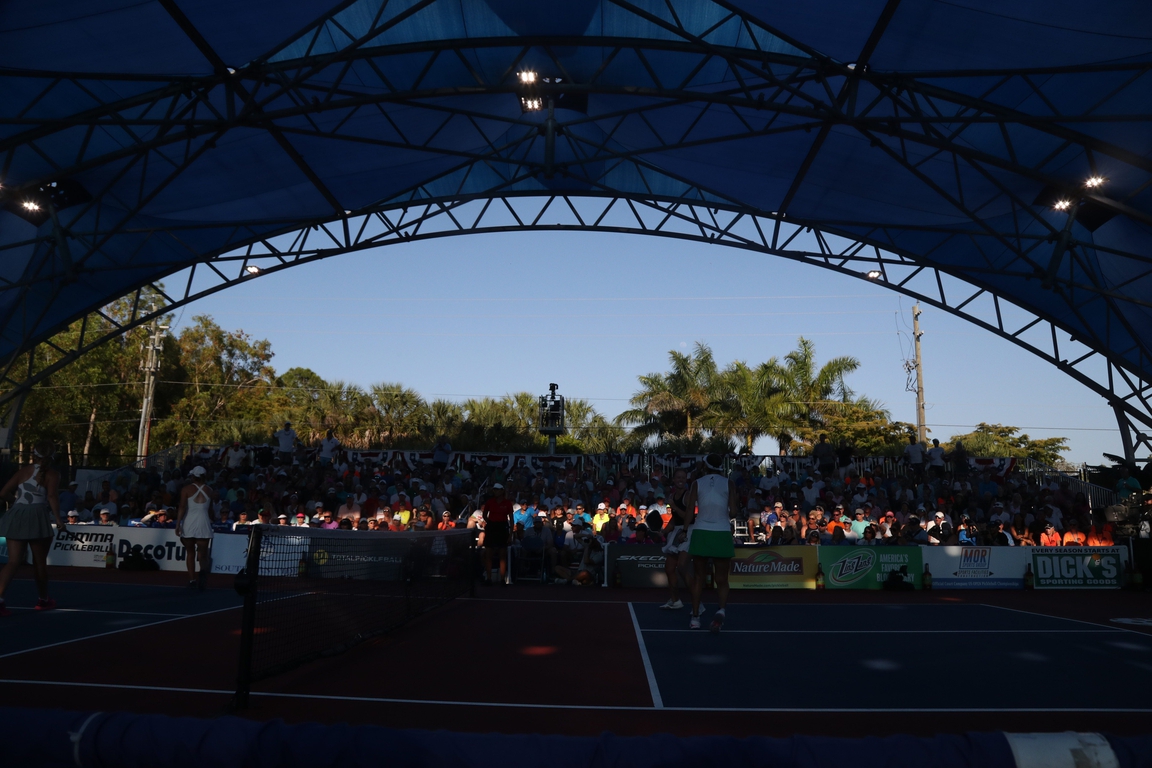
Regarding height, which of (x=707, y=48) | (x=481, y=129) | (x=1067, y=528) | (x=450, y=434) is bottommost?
(x=1067, y=528)

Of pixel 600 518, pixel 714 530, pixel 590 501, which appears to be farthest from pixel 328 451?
pixel 714 530

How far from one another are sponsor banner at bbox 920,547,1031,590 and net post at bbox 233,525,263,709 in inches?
570

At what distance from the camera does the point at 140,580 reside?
563 inches

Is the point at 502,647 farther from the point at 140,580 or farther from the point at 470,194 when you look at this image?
the point at 470,194

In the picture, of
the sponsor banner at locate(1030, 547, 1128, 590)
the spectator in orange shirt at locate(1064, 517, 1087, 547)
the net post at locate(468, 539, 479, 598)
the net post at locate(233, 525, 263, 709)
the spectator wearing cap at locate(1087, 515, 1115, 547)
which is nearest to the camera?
the net post at locate(233, 525, 263, 709)

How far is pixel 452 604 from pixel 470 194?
35.7ft

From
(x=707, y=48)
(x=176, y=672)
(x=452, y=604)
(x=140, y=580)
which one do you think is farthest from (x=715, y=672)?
(x=140, y=580)

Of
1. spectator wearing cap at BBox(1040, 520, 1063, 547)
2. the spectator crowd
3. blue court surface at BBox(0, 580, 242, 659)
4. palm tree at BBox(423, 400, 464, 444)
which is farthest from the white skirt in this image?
palm tree at BBox(423, 400, 464, 444)

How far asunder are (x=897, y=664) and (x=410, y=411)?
120 ft

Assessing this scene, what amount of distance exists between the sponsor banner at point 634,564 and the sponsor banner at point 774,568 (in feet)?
4.83

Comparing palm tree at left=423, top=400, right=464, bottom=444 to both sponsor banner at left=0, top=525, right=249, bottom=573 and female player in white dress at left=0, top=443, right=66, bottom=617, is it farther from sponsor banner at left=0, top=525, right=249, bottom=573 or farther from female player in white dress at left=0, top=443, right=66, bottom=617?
female player in white dress at left=0, top=443, right=66, bottom=617

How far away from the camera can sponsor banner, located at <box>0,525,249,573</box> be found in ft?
53.2

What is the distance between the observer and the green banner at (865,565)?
640 inches

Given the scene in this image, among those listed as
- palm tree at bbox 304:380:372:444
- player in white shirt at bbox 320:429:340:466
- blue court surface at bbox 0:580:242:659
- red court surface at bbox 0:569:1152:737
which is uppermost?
palm tree at bbox 304:380:372:444
